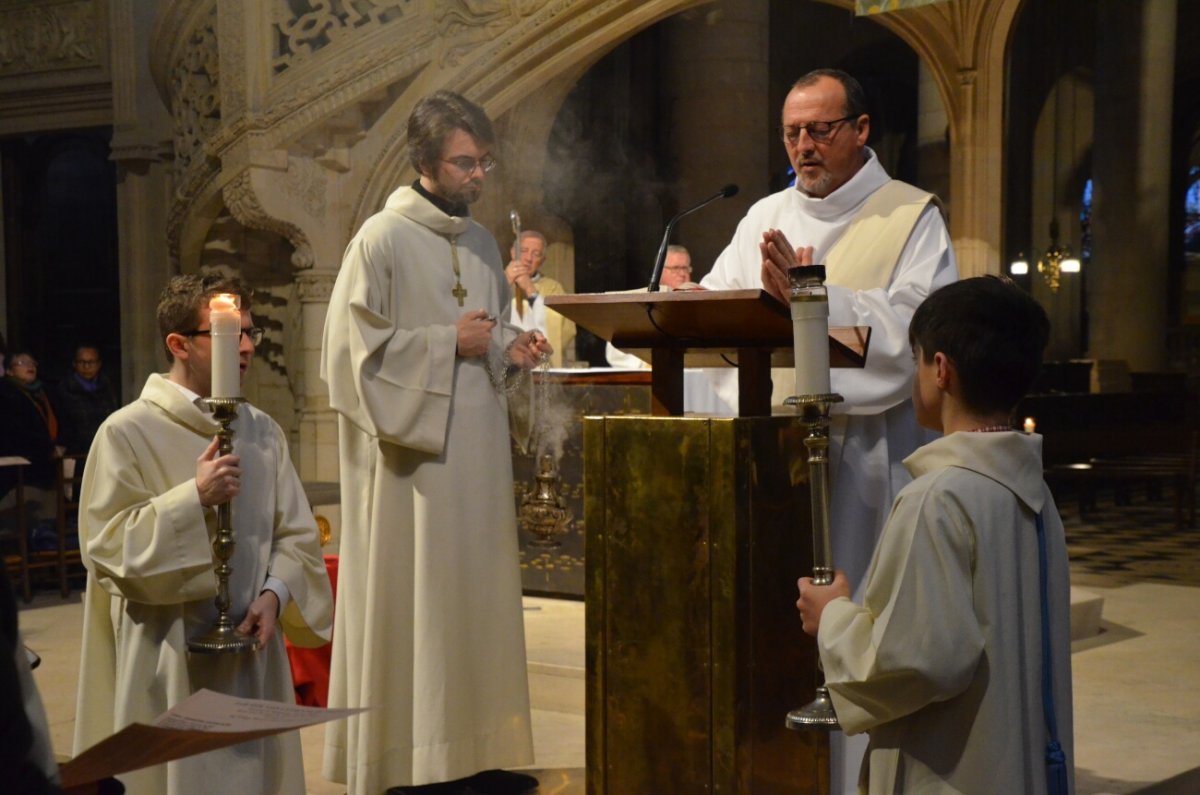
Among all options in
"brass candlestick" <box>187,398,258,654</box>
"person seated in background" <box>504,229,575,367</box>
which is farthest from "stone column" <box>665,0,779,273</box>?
"brass candlestick" <box>187,398,258,654</box>

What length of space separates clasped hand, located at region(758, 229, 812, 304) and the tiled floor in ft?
5.56

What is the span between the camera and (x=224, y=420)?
8.18 ft

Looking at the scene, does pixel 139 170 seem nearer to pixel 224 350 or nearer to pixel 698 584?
pixel 224 350

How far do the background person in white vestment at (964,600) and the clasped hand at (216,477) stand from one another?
111 cm

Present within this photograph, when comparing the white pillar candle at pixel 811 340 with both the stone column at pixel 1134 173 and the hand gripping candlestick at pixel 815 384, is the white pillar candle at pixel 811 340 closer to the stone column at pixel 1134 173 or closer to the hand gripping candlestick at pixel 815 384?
the hand gripping candlestick at pixel 815 384

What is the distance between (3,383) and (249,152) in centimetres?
207

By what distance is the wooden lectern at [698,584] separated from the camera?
264cm

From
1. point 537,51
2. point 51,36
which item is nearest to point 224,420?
point 537,51

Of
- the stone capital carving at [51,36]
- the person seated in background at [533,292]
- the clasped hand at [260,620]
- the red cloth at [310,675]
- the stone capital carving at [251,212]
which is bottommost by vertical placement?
the red cloth at [310,675]

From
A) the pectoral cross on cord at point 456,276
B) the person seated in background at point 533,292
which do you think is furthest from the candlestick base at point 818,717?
the person seated in background at point 533,292

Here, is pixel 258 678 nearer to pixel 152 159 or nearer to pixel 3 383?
pixel 3 383

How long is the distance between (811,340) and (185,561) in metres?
1.25

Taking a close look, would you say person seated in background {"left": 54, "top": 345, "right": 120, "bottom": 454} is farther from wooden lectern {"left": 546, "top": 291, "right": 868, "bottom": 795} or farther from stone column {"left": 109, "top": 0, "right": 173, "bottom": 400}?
wooden lectern {"left": 546, "top": 291, "right": 868, "bottom": 795}

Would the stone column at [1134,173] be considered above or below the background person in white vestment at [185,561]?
above
